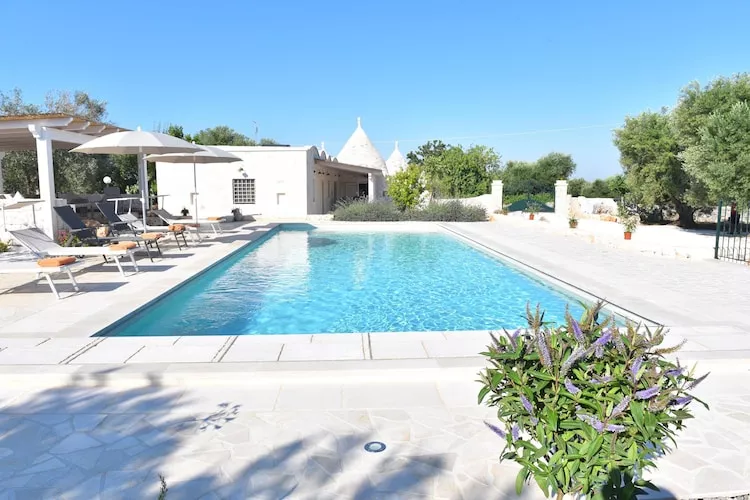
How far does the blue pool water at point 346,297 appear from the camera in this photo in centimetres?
686

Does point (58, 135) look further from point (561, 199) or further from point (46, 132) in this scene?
point (561, 199)

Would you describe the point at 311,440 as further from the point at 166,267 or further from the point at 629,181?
the point at 629,181

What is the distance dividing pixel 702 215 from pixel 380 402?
28.0m

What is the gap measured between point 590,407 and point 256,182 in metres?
24.1

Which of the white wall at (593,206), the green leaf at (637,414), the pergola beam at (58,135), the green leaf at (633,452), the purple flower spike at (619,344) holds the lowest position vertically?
the green leaf at (633,452)

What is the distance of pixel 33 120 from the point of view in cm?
1102

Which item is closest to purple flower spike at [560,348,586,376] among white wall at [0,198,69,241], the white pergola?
the white pergola

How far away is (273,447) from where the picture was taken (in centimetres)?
315

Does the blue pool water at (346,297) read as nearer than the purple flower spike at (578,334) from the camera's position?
No

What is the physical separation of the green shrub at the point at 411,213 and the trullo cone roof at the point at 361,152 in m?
13.2

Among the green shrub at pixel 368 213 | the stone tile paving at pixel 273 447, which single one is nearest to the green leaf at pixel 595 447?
the stone tile paving at pixel 273 447

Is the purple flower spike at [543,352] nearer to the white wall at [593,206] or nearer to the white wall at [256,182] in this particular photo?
the white wall at [256,182]

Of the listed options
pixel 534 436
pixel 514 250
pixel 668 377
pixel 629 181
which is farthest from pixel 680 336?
pixel 629 181

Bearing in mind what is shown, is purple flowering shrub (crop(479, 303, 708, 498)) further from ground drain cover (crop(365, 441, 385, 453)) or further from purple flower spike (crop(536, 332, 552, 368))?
ground drain cover (crop(365, 441, 385, 453))
